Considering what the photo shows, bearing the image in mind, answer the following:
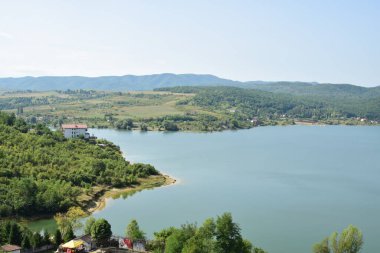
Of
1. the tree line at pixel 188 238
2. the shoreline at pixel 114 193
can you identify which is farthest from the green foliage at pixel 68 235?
the shoreline at pixel 114 193

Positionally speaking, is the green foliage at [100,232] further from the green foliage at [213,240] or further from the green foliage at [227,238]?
the green foliage at [227,238]

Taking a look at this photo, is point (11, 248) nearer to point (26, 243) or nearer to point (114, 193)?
point (26, 243)

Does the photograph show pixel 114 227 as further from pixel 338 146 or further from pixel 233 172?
pixel 338 146

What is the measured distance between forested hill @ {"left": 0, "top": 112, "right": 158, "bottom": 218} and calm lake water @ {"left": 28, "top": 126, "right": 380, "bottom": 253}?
1.32 metres

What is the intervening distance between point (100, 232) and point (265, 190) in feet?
44.7

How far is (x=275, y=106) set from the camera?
3531 inches

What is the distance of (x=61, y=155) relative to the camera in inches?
1101

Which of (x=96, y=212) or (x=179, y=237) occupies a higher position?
(x=179, y=237)

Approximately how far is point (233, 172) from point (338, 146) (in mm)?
19609

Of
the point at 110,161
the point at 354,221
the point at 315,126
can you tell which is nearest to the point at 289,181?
the point at 354,221

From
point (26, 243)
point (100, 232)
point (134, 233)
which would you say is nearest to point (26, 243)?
point (26, 243)

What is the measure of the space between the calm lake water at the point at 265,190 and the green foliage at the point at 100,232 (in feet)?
9.41

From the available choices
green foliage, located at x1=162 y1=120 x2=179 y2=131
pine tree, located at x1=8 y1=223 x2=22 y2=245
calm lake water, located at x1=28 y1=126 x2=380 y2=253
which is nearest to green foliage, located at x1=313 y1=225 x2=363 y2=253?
calm lake water, located at x1=28 y1=126 x2=380 y2=253

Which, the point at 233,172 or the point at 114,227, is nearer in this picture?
the point at 114,227
